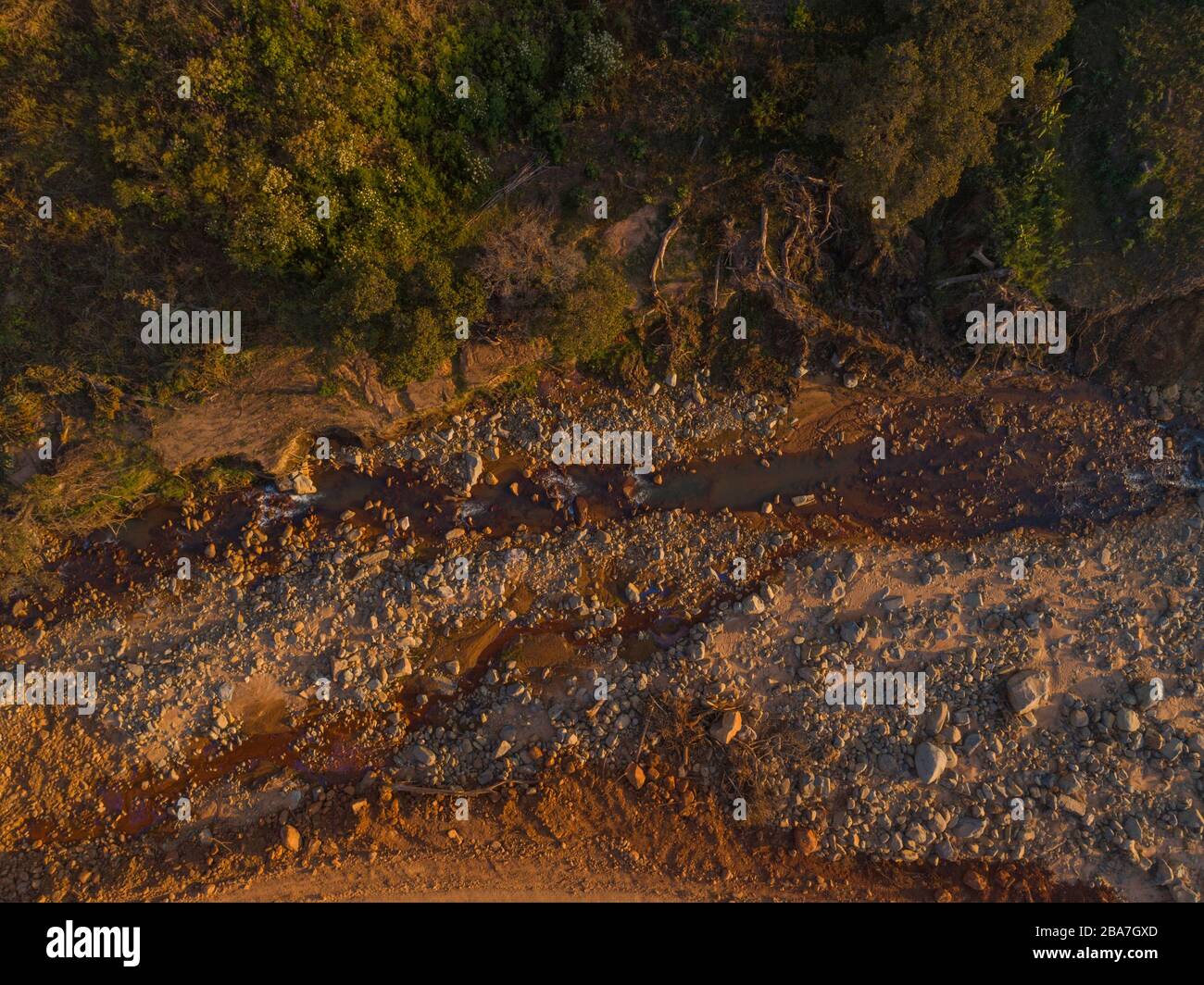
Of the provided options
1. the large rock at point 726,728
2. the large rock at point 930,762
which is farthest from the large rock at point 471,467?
the large rock at point 930,762

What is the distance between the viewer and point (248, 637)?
11.5 metres

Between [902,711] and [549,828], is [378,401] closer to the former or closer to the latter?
[549,828]

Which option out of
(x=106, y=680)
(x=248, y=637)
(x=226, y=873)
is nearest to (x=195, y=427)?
(x=248, y=637)

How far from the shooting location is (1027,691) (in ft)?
37.4

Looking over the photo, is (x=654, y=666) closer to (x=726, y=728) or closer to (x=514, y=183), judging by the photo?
(x=726, y=728)

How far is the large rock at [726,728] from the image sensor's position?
1138 cm

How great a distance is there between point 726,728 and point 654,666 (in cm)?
173

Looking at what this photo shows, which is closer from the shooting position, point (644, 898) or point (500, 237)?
point (500, 237)

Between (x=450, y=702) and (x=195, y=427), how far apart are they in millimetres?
6893

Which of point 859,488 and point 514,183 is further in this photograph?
point 859,488

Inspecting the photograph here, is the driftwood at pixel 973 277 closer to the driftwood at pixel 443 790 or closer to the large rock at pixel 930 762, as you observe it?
the large rock at pixel 930 762

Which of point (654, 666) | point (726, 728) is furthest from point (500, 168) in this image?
point (726, 728)

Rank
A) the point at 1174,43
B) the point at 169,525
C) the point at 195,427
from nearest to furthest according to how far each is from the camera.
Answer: the point at 1174,43, the point at 195,427, the point at 169,525

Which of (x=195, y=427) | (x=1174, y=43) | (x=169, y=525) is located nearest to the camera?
(x=1174, y=43)
